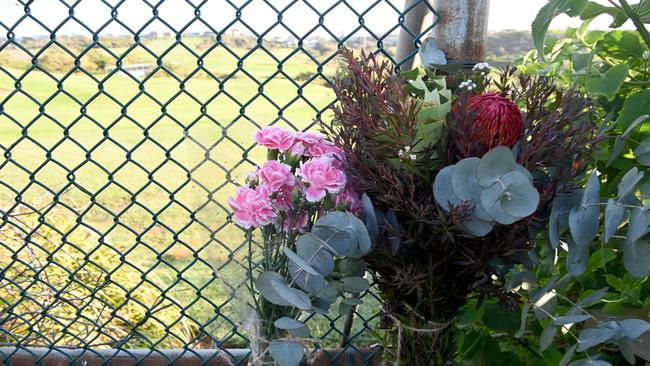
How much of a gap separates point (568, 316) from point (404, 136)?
1.49ft

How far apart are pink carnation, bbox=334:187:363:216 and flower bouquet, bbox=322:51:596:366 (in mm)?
19

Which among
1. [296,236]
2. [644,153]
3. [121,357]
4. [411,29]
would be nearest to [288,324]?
[296,236]

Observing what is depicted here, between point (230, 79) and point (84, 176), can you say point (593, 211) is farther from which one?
point (84, 176)

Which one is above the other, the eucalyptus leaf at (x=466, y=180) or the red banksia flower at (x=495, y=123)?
the red banksia flower at (x=495, y=123)

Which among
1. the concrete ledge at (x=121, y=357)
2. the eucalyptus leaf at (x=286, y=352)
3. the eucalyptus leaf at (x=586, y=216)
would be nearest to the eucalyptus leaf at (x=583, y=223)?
the eucalyptus leaf at (x=586, y=216)

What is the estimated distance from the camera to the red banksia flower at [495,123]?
3.59 feet

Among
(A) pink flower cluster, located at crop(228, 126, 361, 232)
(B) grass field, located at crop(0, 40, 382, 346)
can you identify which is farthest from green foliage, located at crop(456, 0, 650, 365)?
(B) grass field, located at crop(0, 40, 382, 346)

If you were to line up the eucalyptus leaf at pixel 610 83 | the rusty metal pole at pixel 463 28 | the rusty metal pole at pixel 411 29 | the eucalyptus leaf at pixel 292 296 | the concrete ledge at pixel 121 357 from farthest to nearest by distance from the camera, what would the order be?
the concrete ledge at pixel 121 357, the rusty metal pole at pixel 411 29, the rusty metal pole at pixel 463 28, the eucalyptus leaf at pixel 610 83, the eucalyptus leaf at pixel 292 296

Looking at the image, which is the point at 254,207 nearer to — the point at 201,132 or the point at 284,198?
the point at 284,198

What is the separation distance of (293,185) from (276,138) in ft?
0.33

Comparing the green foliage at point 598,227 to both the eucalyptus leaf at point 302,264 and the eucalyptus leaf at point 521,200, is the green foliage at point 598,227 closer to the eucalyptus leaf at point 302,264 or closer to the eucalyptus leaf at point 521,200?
the eucalyptus leaf at point 521,200

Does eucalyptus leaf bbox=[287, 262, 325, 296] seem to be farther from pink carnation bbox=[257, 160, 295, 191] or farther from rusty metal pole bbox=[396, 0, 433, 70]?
rusty metal pole bbox=[396, 0, 433, 70]

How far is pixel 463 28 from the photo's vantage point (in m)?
1.55

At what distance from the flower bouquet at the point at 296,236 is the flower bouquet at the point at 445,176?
5cm
